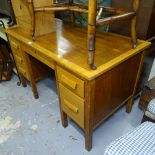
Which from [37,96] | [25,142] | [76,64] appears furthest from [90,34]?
[37,96]

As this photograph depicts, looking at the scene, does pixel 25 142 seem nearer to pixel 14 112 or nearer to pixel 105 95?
pixel 14 112

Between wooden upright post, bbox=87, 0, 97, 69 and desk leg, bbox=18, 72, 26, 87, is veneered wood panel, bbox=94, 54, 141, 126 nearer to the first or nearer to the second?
wooden upright post, bbox=87, 0, 97, 69

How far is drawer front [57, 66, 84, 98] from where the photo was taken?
0.98 meters

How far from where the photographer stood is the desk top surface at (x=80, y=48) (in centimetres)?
95

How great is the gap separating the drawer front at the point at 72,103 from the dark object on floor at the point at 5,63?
1121 mm

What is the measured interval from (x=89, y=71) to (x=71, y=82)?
17 cm

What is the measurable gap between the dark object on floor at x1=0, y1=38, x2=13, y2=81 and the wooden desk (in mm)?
656

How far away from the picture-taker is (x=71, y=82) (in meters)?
1.02

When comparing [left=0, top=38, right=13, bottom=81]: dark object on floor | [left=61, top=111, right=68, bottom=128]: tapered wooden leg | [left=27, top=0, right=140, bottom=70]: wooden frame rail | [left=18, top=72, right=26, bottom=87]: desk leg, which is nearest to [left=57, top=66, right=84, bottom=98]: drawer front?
[left=27, top=0, right=140, bottom=70]: wooden frame rail

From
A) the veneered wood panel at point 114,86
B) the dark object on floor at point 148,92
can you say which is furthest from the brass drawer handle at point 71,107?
the dark object on floor at point 148,92

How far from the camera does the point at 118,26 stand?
1381 millimetres

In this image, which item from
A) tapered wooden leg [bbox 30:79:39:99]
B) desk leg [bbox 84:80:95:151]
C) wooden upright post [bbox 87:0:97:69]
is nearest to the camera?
wooden upright post [bbox 87:0:97:69]

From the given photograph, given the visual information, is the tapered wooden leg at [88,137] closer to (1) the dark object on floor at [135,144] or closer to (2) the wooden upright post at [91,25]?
(1) the dark object on floor at [135,144]

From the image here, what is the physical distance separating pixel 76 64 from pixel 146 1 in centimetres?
67
